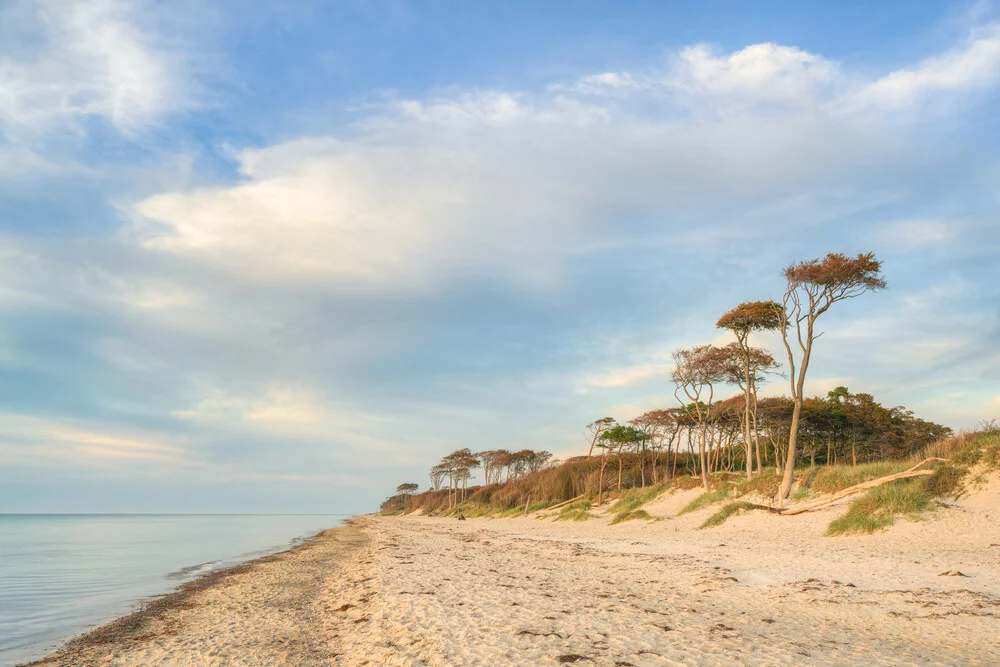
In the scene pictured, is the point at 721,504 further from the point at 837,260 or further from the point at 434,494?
the point at 434,494

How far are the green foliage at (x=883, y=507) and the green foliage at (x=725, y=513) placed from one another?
15.2 feet

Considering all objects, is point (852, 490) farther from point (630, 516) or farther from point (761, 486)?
point (630, 516)

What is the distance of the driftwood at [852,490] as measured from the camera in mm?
16891

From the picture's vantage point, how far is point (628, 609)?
8641 mm

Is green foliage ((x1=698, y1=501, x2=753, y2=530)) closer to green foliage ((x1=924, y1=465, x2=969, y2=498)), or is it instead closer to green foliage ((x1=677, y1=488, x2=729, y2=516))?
green foliage ((x1=677, y1=488, x2=729, y2=516))

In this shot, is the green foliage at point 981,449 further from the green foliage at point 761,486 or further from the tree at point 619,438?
the tree at point 619,438

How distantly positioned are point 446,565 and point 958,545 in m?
12.5

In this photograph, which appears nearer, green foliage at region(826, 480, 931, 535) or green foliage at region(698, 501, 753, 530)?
green foliage at region(826, 480, 931, 535)

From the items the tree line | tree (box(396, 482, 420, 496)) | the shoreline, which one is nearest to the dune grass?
the tree line

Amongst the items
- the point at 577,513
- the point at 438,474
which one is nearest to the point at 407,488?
the point at 438,474

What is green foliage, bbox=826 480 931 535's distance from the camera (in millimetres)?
15422

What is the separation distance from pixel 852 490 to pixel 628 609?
13309mm

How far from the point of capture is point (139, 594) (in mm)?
15672

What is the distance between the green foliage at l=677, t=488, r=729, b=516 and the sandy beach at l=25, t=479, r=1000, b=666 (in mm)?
7624
